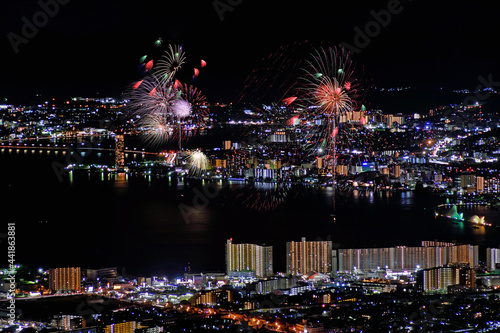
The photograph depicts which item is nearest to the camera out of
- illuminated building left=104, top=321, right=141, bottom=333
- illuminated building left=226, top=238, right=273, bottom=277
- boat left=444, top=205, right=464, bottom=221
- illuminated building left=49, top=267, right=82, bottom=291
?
illuminated building left=104, top=321, right=141, bottom=333

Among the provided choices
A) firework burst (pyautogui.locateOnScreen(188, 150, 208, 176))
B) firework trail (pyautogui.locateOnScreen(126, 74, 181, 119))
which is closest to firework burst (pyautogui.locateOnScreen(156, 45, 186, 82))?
firework trail (pyautogui.locateOnScreen(126, 74, 181, 119))

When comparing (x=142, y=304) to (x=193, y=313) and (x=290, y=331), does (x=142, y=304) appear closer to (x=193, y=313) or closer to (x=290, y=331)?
(x=193, y=313)

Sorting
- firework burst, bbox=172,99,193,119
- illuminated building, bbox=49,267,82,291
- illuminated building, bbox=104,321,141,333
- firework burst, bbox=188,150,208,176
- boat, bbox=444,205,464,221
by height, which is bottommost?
illuminated building, bbox=104,321,141,333

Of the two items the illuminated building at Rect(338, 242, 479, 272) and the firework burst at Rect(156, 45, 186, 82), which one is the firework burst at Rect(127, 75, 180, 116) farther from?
the illuminated building at Rect(338, 242, 479, 272)

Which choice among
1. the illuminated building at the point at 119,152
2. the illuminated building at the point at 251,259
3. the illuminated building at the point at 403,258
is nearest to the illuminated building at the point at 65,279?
the illuminated building at the point at 251,259

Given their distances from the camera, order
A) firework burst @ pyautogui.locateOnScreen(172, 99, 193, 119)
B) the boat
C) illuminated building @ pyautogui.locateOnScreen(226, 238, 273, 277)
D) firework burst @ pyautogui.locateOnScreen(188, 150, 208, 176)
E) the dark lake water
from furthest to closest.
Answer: firework burst @ pyautogui.locateOnScreen(188, 150, 208, 176) < the boat < firework burst @ pyautogui.locateOnScreen(172, 99, 193, 119) < the dark lake water < illuminated building @ pyautogui.locateOnScreen(226, 238, 273, 277)

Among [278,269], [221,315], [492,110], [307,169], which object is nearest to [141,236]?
[278,269]

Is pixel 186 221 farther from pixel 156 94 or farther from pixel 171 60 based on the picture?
pixel 171 60

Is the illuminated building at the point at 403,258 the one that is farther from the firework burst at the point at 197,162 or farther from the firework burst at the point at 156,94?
the firework burst at the point at 197,162
